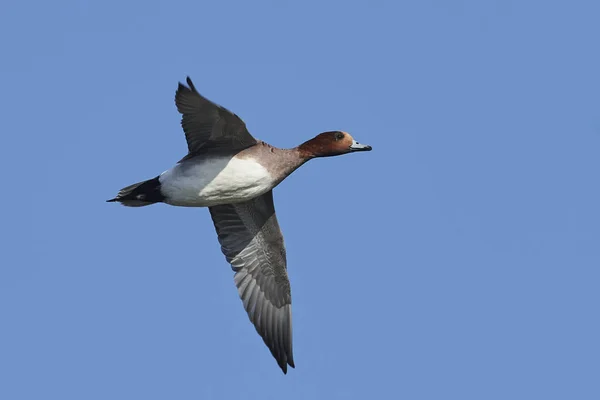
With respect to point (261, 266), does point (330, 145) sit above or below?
above

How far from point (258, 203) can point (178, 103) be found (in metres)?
2.11

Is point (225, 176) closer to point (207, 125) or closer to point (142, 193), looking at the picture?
point (207, 125)

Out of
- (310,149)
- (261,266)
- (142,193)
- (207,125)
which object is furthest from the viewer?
(261,266)

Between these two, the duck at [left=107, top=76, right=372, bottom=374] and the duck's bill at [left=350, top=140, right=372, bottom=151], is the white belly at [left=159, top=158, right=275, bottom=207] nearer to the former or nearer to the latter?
the duck at [left=107, top=76, right=372, bottom=374]

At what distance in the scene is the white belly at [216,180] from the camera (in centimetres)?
1102

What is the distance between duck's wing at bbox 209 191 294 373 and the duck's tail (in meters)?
1.38

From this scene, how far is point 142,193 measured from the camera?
11.2m

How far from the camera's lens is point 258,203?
40.6 feet

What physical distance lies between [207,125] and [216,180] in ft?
1.91

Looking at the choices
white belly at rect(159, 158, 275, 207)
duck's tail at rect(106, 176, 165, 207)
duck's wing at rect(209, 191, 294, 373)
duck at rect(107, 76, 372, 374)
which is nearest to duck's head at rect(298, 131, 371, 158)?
duck at rect(107, 76, 372, 374)

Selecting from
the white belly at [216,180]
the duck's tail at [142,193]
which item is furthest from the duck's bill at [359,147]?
the duck's tail at [142,193]

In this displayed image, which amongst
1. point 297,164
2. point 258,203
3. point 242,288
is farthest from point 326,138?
point 242,288

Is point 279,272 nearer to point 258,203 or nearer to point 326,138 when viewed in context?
point 258,203

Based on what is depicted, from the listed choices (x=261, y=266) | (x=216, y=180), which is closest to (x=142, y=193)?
(x=216, y=180)
